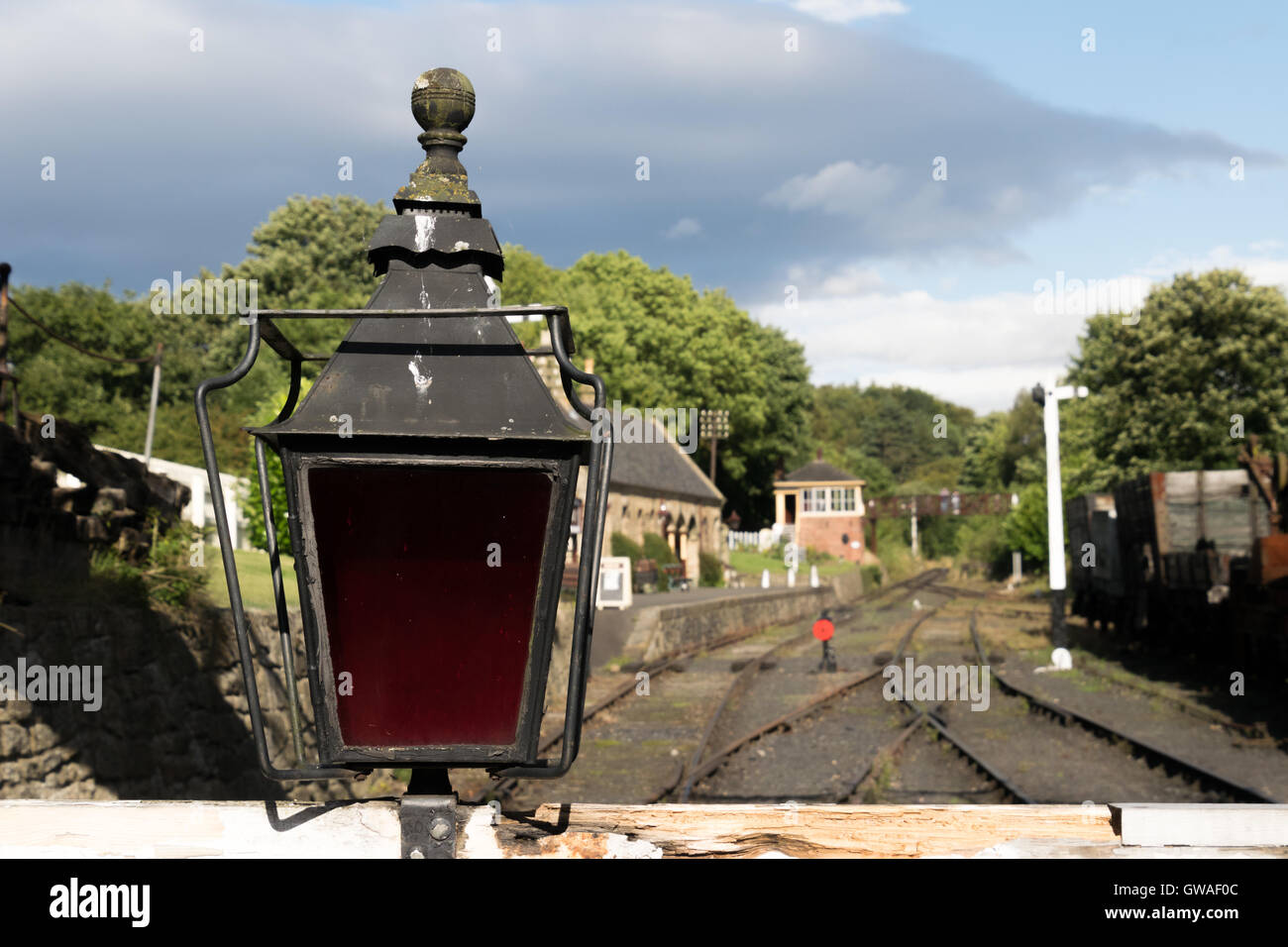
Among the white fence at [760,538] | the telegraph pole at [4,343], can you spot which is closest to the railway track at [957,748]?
the telegraph pole at [4,343]

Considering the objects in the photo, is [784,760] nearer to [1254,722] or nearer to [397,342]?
[1254,722]

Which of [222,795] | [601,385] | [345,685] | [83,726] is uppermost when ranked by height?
[601,385]

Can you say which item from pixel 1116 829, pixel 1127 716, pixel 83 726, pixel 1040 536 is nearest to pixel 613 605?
pixel 1127 716

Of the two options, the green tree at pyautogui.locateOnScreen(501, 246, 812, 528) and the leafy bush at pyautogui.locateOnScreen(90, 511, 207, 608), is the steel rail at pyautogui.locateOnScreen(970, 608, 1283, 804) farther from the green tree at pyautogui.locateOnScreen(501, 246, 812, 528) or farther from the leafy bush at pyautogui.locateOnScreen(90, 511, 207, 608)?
the green tree at pyautogui.locateOnScreen(501, 246, 812, 528)

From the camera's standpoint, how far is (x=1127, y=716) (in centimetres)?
1448

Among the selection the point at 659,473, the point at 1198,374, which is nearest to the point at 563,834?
the point at 1198,374

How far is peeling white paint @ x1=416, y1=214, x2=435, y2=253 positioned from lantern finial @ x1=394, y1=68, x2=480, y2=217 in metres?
0.02

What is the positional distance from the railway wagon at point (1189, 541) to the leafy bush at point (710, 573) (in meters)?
23.8

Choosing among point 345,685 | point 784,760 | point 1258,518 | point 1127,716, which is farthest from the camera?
point 1258,518

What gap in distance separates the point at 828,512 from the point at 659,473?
80.4ft

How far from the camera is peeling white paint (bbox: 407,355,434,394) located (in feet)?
5.81

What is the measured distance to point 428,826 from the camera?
1.80 meters
